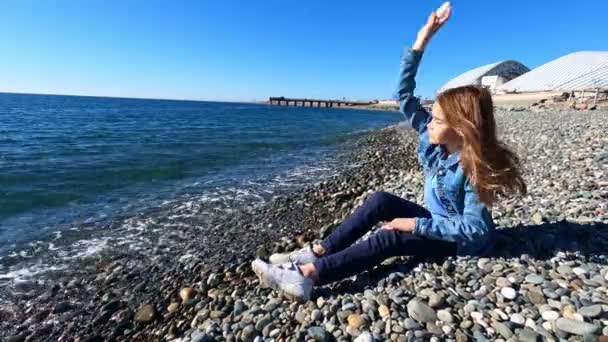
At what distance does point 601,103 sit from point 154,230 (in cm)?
2895

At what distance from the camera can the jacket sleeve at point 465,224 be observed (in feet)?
8.77

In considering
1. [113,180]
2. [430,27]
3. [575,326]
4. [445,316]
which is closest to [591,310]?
[575,326]

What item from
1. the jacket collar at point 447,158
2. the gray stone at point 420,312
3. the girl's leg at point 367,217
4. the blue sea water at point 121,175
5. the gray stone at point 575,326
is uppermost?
the jacket collar at point 447,158

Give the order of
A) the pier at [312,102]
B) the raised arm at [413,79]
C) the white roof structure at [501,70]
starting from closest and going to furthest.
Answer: the raised arm at [413,79] < the white roof structure at [501,70] < the pier at [312,102]

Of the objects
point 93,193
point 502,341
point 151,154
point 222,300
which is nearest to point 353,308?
point 502,341

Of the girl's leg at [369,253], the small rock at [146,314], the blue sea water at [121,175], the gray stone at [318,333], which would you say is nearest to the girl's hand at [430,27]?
the girl's leg at [369,253]

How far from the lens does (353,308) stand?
2668mm

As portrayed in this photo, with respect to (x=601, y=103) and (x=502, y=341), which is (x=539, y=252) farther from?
(x=601, y=103)

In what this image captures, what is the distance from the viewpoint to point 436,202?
119 inches

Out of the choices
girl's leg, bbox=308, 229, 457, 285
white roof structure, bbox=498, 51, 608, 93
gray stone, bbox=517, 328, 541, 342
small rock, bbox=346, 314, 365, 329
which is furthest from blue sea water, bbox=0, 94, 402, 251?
white roof structure, bbox=498, 51, 608, 93

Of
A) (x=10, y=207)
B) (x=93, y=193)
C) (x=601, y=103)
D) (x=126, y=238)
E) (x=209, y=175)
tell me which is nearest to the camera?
(x=126, y=238)

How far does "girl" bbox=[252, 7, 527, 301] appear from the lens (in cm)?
264

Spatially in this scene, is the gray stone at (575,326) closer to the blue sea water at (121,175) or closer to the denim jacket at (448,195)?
the denim jacket at (448,195)

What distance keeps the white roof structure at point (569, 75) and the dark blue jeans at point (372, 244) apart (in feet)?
188
